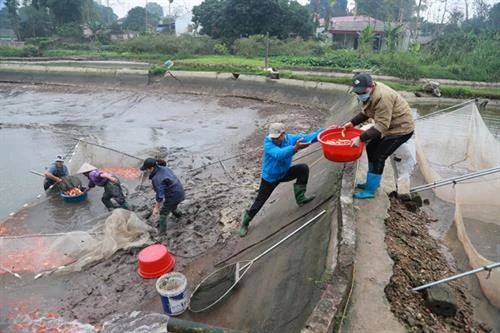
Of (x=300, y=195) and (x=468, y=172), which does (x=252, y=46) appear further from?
(x=300, y=195)

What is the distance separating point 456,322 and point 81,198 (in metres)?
7.51

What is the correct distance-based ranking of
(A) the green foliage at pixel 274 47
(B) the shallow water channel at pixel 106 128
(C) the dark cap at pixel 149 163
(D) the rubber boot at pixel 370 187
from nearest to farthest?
(D) the rubber boot at pixel 370 187 < (C) the dark cap at pixel 149 163 < (B) the shallow water channel at pixel 106 128 < (A) the green foliage at pixel 274 47

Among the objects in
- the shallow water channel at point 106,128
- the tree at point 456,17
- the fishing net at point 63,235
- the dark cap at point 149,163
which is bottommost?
the fishing net at point 63,235

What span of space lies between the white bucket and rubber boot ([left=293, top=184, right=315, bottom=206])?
7.44ft

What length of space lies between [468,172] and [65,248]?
806 cm

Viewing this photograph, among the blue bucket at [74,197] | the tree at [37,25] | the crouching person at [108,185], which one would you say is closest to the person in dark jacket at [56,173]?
the blue bucket at [74,197]

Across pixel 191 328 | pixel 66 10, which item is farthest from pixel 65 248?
pixel 66 10

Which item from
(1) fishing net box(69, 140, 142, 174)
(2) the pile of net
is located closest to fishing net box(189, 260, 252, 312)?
(2) the pile of net

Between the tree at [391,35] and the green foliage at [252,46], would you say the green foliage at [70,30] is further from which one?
the tree at [391,35]

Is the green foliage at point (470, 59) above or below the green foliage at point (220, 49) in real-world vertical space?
below

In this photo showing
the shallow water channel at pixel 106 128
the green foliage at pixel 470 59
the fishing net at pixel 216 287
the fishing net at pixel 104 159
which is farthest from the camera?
the green foliage at pixel 470 59

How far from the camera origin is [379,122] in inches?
178

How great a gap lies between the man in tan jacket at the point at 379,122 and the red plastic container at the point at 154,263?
2951 millimetres

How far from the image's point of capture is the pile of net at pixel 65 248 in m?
5.63
